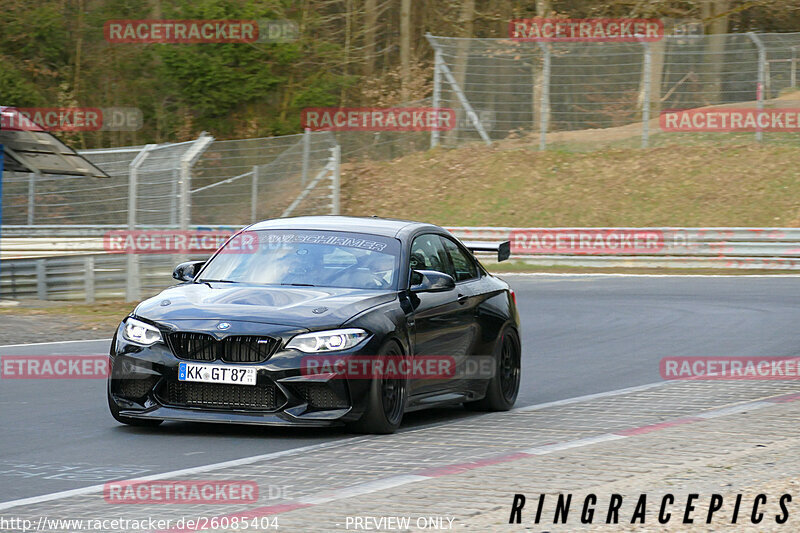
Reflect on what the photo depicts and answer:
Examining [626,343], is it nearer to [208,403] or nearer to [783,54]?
[208,403]

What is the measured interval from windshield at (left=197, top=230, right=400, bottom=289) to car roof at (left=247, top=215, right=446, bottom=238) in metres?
0.07

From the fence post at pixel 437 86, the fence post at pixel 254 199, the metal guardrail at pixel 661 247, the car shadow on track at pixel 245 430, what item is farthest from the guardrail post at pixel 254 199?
the car shadow on track at pixel 245 430

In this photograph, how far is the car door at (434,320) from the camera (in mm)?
9672

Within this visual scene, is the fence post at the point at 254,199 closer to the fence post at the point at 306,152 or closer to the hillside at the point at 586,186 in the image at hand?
the fence post at the point at 306,152

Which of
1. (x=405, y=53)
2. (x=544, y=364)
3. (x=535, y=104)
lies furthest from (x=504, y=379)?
(x=405, y=53)

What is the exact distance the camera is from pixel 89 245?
24.9 meters

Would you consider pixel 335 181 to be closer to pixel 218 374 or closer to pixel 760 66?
pixel 760 66

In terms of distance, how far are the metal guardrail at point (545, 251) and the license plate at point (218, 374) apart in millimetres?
13789

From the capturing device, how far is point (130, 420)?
30.6ft

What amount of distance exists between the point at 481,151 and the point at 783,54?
9.16 m

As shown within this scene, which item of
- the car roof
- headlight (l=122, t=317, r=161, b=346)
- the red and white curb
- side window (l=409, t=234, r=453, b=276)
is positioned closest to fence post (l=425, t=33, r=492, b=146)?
side window (l=409, t=234, r=453, b=276)

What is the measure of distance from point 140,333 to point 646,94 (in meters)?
29.0

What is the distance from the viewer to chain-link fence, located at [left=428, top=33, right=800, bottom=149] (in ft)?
116

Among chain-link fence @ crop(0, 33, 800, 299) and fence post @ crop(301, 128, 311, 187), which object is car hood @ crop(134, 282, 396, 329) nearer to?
chain-link fence @ crop(0, 33, 800, 299)
